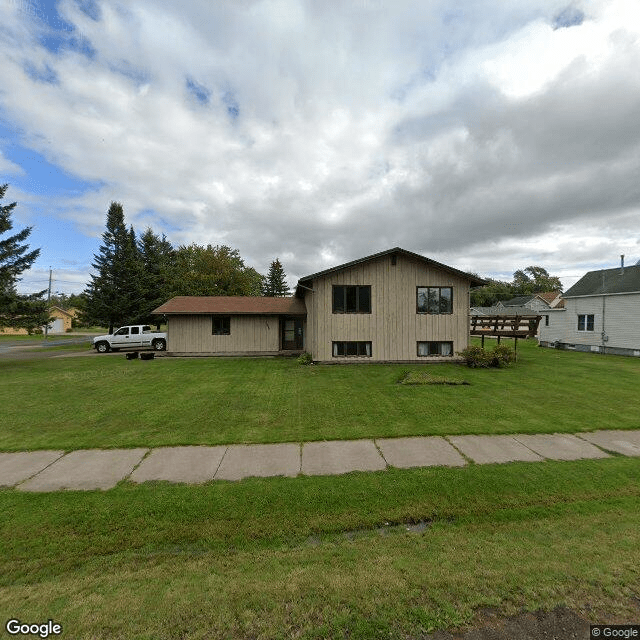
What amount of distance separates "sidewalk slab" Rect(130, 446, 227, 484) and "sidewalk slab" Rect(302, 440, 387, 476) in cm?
169

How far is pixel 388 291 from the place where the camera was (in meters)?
A: 17.7

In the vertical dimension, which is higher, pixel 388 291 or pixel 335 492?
pixel 388 291

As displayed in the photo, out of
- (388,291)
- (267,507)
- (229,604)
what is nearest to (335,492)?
(267,507)

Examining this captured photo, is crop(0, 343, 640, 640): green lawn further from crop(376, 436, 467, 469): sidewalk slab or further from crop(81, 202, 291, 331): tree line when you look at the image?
crop(81, 202, 291, 331): tree line

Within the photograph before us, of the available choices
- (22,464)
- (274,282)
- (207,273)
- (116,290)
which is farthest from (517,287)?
(22,464)

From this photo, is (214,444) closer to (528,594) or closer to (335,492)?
(335,492)

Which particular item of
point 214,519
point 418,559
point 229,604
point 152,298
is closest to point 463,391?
point 418,559

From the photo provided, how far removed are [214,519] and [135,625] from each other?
1653mm

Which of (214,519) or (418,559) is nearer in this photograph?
(418,559)

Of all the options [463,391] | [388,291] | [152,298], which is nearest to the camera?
[463,391]

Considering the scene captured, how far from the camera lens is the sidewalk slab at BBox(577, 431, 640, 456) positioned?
648 cm

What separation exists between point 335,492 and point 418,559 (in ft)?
5.46

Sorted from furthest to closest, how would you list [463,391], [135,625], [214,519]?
[463,391] < [214,519] < [135,625]

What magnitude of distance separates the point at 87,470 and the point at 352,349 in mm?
13520
